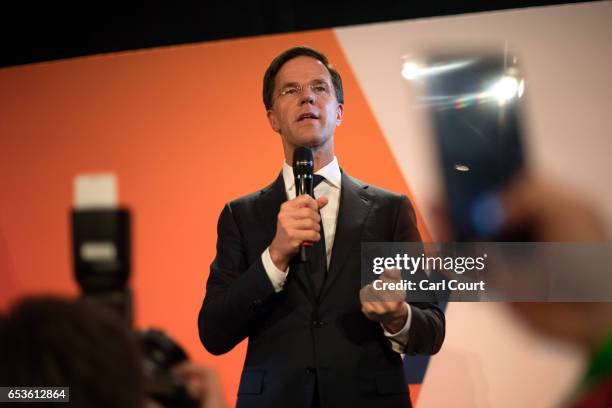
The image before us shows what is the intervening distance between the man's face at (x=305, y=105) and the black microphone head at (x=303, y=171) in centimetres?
39

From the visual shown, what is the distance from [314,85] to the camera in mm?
2795

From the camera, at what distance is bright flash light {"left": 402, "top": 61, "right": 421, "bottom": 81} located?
9.97 feet

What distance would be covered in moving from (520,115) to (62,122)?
2103 mm

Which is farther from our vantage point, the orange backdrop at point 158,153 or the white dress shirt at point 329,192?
the orange backdrop at point 158,153

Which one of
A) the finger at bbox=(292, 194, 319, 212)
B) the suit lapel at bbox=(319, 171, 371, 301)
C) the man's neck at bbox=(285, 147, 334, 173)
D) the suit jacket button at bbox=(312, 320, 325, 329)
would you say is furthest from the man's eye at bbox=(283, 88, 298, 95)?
the suit jacket button at bbox=(312, 320, 325, 329)

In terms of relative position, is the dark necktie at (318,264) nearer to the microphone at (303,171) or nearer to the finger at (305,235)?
the microphone at (303,171)

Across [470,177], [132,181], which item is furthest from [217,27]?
[470,177]

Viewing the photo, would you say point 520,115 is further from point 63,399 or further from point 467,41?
point 63,399

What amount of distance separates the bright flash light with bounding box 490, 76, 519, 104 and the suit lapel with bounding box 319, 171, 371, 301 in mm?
728

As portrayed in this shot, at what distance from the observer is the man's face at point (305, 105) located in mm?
2748

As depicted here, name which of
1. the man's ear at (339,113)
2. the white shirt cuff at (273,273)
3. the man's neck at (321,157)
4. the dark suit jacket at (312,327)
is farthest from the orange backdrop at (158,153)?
the white shirt cuff at (273,273)

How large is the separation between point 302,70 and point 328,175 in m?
0.44

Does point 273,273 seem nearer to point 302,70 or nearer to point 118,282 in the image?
point 118,282

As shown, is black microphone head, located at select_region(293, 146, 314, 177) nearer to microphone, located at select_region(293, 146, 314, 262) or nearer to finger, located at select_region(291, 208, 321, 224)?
microphone, located at select_region(293, 146, 314, 262)
